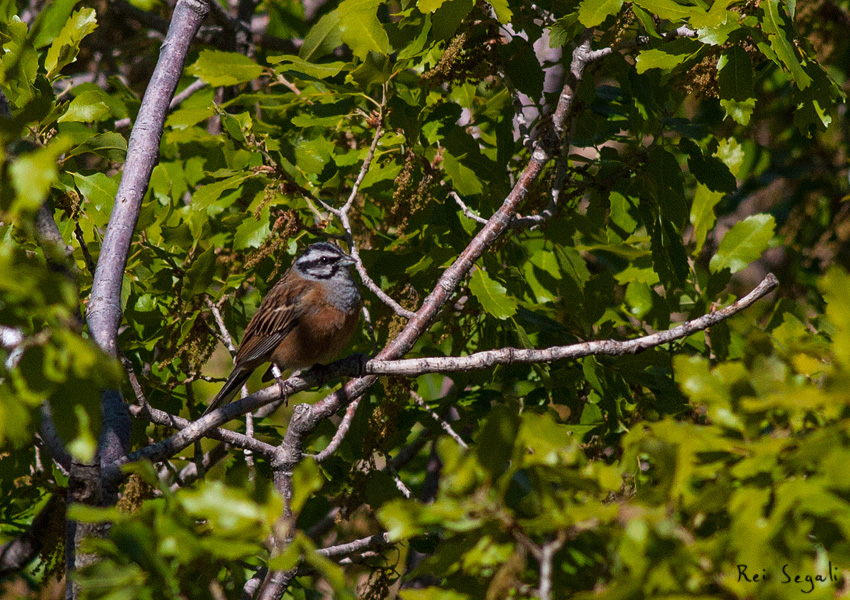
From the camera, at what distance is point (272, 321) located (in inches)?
201

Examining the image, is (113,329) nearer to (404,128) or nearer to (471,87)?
(404,128)

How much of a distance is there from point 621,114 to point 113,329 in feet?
9.45

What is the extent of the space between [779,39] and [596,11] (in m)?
0.68

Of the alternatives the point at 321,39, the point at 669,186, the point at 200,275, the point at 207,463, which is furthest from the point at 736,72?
the point at 207,463

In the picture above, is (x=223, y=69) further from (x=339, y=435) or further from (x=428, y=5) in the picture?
(x=339, y=435)

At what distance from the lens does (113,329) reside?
297 centimetres

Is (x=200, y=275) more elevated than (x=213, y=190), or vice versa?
(x=213, y=190)

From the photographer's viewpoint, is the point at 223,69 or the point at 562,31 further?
the point at 223,69

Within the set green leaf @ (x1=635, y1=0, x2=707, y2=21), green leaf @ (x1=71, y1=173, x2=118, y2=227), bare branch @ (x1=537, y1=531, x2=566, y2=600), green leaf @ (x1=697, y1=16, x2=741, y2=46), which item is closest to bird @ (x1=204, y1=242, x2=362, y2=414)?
green leaf @ (x1=71, y1=173, x2=118, y2=227)

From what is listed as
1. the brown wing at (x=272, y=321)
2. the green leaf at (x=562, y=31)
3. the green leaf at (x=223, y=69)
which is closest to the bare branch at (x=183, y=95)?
the green leaf at (x=223, y=69)

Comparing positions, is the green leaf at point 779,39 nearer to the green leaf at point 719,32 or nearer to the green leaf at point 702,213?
the green leaf at point 719,32

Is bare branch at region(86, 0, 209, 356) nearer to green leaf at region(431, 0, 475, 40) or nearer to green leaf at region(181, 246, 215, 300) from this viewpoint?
green leaf at region(181, 246, 215, 300)

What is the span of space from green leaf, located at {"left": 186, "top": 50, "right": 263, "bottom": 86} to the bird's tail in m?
1.53

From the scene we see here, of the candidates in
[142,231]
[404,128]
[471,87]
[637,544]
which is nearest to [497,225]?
[404,128]
